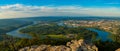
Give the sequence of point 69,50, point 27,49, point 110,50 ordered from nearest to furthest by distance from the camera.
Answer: point 69,50
point 27,49
point 110,50

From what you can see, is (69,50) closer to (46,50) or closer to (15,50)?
(46,50)

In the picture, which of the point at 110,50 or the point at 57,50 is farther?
the point at 110,50

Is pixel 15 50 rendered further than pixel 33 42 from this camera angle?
No

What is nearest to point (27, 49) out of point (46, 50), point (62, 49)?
point (46, 50)

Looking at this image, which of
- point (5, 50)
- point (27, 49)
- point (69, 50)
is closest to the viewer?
point (69, 50)

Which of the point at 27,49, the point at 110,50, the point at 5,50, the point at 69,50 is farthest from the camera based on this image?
the point at 5,50

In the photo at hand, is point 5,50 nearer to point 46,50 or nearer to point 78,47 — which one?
point 46,50

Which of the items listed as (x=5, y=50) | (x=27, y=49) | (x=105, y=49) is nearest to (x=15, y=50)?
(x=5, y=50)

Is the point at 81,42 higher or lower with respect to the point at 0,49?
higher

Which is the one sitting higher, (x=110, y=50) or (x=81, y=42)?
(x=81, y=42)
